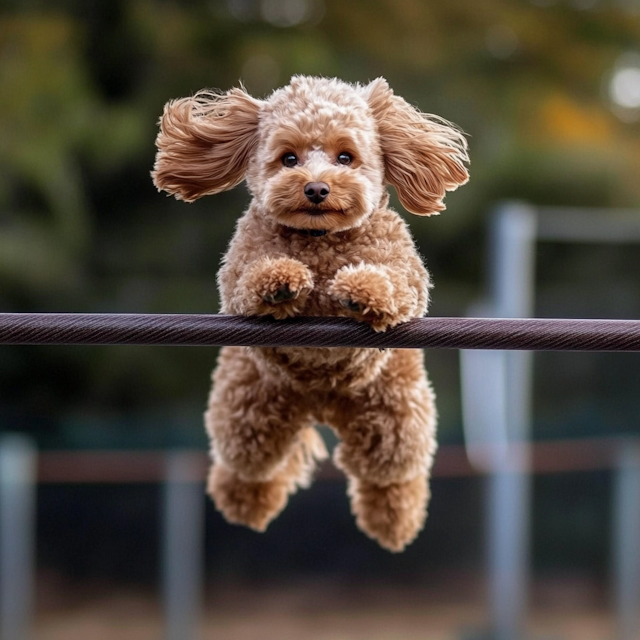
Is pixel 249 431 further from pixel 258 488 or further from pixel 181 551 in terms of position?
pixel 181 551

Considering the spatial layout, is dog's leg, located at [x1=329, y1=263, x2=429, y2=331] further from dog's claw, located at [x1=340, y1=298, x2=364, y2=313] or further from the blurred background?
the blurred background

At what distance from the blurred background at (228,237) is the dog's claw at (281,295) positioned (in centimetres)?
302

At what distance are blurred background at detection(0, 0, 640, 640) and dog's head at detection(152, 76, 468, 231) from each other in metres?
2.93

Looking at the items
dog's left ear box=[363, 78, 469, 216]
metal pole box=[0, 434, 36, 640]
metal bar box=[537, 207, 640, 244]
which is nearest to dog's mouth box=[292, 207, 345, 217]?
dog's left ear box=[363, 78, 469, 216]

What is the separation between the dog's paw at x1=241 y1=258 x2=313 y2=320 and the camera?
0.86 metres

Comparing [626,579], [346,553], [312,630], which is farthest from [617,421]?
[312,630]

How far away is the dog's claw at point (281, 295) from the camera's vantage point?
863 mm

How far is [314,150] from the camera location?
918mm

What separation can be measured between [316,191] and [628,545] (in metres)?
3.33

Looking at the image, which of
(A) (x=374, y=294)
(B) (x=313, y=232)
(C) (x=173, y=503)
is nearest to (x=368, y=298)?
(A) (x=374, y=294)

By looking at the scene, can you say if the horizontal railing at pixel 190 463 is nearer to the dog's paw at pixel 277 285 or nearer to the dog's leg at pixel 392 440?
the dog's leg at pixel 392 440

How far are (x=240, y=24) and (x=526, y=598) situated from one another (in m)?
2.87

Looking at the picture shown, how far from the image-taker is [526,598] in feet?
13.4

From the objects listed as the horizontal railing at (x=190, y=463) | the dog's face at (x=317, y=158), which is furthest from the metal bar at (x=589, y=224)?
the dog's face at (x=317, y=158)
